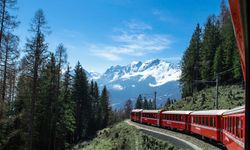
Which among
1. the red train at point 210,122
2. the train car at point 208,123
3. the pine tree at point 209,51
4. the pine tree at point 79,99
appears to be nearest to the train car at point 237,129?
the red train at point 210,122

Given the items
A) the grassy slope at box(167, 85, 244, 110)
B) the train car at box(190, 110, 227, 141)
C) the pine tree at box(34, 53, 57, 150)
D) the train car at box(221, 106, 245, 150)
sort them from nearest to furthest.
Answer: the train car at box(221, 106, 245, 150)
the train car at box(190, 110, 227, 141)
the pine tree at box(34, 53, 57, 150)
the grassy slope at box(167, 85, 244, 110)

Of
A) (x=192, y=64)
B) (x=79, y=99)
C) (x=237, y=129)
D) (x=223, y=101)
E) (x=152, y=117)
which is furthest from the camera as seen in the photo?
(x=192, y=64)

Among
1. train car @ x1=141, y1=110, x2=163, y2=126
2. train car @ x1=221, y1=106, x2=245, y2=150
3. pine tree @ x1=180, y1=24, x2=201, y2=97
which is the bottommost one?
train car @ x1=141, y1=110, x2=163, y2=126

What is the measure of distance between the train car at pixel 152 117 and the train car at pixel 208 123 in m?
13.5

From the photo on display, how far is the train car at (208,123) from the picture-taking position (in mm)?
21266

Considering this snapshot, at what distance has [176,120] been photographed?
3519 centimetres

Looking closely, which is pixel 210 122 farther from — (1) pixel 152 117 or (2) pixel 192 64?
(2) pixel 192 64

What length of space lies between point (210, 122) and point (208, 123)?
2.12 feet

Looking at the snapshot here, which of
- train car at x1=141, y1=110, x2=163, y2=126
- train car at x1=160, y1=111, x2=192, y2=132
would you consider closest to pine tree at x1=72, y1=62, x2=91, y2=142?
train car at x1=141, y1=110, x2=163, y2=126

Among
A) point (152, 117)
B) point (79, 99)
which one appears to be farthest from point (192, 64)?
point (152, 117)

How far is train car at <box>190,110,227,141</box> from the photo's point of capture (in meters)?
21.3

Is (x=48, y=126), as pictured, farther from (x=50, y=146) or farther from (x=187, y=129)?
(x=187, y=129)

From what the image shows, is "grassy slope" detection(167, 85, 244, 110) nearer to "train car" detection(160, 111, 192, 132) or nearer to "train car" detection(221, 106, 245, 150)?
"train car" detection(160, 111, 192, 132)

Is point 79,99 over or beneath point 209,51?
beneath
